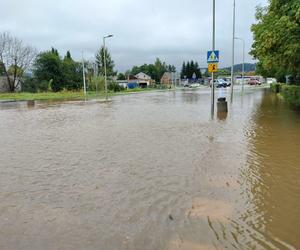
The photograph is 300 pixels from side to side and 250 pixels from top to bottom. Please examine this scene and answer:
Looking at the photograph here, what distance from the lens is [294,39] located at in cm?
1422

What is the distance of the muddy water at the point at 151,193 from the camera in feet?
14.2

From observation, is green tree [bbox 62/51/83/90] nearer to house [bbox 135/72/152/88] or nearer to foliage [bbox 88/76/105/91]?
foliage [bbox 88/76/105/91]

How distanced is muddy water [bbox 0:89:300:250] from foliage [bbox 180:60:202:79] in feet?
426

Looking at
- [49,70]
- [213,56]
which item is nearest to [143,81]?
[49,70]

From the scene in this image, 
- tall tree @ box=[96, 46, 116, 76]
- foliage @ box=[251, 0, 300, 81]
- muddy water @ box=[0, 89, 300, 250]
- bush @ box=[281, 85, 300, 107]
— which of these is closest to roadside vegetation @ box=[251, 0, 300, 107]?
foliage @ box=[251, 0, 300, 81]

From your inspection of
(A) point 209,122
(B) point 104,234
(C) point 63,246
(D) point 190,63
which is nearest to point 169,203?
(B) point 104,234

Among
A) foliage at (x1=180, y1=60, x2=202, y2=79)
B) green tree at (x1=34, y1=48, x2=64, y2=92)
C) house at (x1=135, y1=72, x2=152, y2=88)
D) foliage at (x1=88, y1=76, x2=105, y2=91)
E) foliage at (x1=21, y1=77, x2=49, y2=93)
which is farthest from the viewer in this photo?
foliage at (x1=180, y1=60, x2=202, y2=79)

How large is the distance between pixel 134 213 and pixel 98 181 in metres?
1.79

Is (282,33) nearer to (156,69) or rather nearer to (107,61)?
(107,61)

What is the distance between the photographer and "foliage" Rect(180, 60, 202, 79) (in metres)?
139

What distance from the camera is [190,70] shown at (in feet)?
456

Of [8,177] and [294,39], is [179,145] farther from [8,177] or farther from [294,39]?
[294,39]

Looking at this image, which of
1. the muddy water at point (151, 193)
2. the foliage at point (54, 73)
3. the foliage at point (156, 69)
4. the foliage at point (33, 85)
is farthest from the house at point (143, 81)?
the muddy water at point (151, 193)

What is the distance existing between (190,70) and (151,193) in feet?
447
